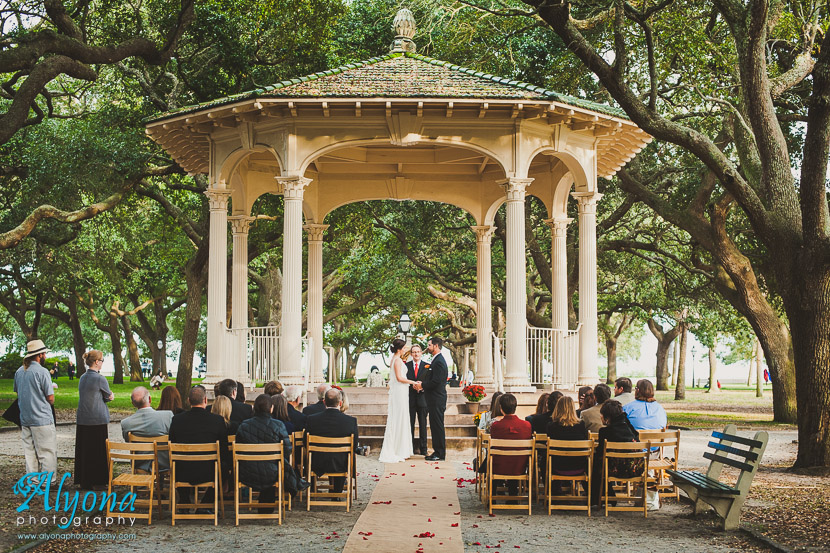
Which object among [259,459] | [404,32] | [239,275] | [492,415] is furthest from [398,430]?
[404,32]

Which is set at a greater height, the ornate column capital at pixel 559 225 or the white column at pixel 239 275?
the ornate column capital at pixel 559 225

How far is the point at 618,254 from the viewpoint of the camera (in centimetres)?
3316

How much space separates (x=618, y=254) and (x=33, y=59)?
24404 millimetres

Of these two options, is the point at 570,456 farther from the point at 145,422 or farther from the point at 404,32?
the point at 404,32

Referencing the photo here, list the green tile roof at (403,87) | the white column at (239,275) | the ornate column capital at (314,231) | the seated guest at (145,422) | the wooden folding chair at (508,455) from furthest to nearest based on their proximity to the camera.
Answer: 1. the ornate column capital at (314,231)
2. the white column at (239,275)
3. the green tile roof at (403,87)
4. the seated guest at (145,422)
5. the wooden folding chair at (508,455)

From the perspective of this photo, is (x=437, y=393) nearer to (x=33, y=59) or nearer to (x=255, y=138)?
(x=255, y=138)

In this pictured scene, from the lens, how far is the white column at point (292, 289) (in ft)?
50.6

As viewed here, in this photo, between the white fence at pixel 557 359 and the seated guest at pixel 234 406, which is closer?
the seated guest at pixel 234 406

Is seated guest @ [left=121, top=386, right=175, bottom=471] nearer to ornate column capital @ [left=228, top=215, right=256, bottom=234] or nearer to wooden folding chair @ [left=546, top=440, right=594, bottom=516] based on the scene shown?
wooden folding chair @ [left=546, top=440, right=594, bottom=516]

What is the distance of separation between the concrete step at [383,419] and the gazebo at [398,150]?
108 centimetres

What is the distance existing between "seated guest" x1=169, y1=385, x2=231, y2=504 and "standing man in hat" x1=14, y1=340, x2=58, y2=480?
2.37 meters

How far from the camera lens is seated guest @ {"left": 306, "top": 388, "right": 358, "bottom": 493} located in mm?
9906

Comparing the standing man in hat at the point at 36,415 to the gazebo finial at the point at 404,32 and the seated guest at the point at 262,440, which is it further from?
the gazebo finial at the point at 404,32

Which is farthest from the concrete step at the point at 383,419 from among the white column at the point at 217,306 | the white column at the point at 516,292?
the white column at the point at 217,306
